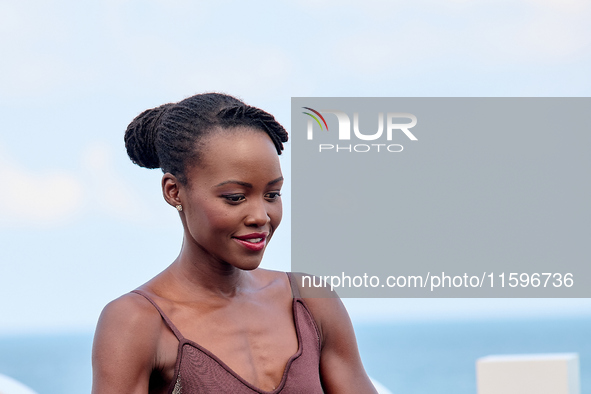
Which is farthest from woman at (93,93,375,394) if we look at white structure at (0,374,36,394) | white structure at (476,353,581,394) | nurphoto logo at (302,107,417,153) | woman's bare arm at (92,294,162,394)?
white structure at (476,353,581,394)

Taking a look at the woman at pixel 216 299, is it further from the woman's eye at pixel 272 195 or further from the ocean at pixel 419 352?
the ocean at pixel 419 352

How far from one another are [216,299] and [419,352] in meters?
34.5

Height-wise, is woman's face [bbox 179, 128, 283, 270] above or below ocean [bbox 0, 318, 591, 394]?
below

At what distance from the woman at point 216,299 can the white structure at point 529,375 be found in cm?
167

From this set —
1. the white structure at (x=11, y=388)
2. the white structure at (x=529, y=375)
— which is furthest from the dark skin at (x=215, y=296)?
the white structure at (x=529, y=375)

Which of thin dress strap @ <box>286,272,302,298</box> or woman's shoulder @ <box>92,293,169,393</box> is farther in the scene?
thin dress strap @ <box>286,272,302,298</box>

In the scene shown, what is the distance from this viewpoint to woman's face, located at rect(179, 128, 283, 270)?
1.62m

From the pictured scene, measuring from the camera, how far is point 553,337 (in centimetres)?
3803

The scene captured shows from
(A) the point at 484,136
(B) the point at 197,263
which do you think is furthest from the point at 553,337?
(B) the point at 197,263

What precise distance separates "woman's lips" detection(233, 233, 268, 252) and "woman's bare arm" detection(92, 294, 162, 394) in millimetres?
231

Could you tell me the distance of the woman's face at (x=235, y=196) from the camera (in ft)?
5.31

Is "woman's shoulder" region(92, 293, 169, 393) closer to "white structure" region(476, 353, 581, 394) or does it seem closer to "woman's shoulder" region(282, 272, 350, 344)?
"woman's shoulder" region(282, 272, 350, 344)

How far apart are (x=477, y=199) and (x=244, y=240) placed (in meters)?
2.82

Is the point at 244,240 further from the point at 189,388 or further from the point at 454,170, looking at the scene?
the point at 454,170
